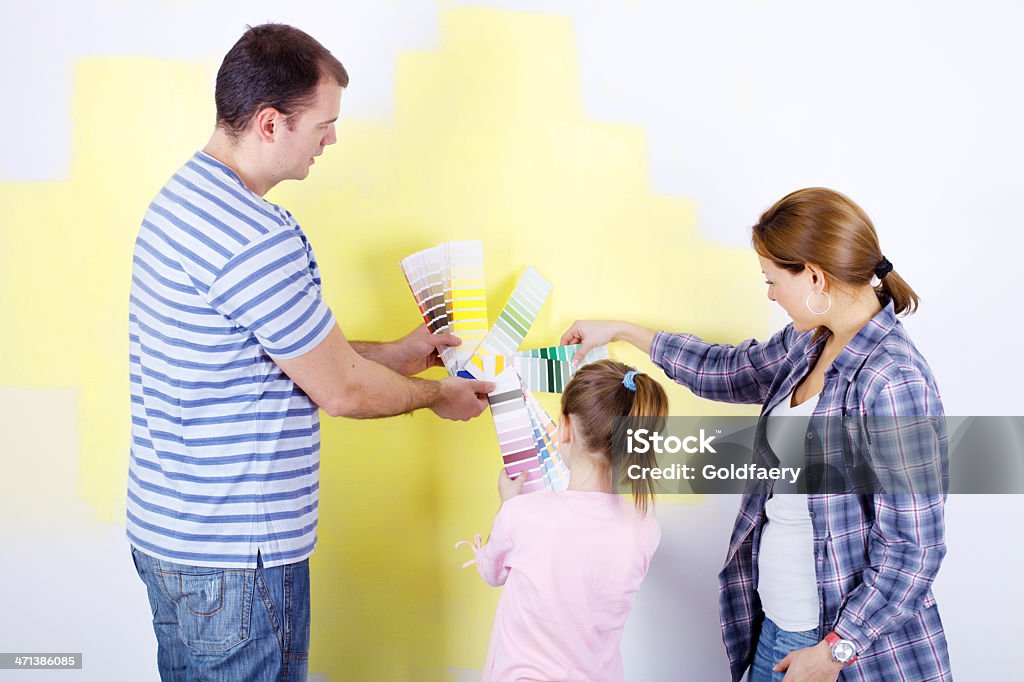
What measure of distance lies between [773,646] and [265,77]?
128cm

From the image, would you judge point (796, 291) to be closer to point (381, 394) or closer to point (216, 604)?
point (381, 394)

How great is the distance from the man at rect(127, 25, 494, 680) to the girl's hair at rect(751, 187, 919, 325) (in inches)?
29.0

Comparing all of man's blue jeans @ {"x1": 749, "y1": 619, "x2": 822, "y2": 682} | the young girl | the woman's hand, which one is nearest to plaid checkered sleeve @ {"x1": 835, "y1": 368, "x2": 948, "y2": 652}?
man's blue jeans @ {"x1": 749, "y1": 619, "x2": 822, "y2": 682}

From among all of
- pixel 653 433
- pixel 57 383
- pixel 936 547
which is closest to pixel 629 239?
pixel 653 433

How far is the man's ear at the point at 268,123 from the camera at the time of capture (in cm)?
138

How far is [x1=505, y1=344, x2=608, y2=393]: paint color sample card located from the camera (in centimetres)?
188

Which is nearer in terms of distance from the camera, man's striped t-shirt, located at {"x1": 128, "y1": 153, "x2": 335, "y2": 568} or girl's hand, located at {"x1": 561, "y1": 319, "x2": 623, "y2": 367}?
man's striped t-shirt, located at {"x1": 128, "y1": 153, "x2": 335, "y2": 568}

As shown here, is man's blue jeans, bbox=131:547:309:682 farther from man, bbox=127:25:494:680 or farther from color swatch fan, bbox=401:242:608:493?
color swatch fan, bbox=401:242:608:493

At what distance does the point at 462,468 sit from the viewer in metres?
1.95

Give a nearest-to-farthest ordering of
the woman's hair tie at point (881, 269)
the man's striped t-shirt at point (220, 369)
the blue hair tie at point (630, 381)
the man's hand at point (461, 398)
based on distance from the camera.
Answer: the man's striped t-shirt at point (220, 369) → the woman's hair tie at point (881, 269) → the blue hair tie at point (630, 381) → the man's hand at point (461, 398)

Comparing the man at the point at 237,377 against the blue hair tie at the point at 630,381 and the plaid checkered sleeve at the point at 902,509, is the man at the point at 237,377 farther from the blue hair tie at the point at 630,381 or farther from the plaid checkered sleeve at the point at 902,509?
the plaid checkered sleeve at the point at 902,509

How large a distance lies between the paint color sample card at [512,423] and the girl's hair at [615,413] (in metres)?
0.32

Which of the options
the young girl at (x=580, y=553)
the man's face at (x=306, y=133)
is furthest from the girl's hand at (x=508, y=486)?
the man's face at (x=306, y=133)

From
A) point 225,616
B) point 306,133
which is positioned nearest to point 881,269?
point 306,133
